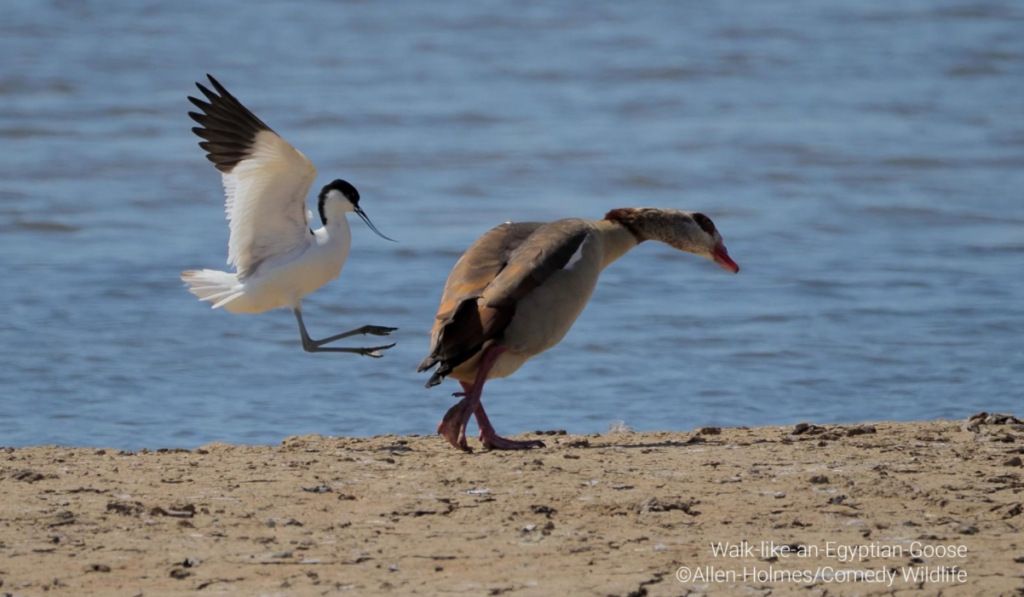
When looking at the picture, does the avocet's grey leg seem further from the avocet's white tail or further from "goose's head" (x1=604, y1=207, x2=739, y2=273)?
"goose's head" (x1=604, y1=207, x2=739, y2=273)

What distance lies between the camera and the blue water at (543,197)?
9.26 m

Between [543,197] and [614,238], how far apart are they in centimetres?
776

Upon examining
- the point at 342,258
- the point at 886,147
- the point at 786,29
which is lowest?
the point at 342,258

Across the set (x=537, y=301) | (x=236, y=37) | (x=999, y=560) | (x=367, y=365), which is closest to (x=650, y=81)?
(x=236, y=37)

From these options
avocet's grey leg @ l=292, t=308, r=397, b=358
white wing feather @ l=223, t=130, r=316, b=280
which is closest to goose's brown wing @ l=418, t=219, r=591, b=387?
white wing feather @ l=223, t=130, r=316, b=280

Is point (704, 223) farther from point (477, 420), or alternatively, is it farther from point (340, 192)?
point (340, 192)

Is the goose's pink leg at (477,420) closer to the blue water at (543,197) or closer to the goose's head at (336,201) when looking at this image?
the blue water at (543,197)

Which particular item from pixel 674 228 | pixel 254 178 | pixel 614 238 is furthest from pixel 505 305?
pixel 254 178

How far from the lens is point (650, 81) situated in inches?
845

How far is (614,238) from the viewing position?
24.8ft

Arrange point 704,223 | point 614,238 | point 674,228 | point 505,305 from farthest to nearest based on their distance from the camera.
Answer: point 704,223 < point 674,228 < point 614,238 < point 505,305

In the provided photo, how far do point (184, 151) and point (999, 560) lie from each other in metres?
13.7

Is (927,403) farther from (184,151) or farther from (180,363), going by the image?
(184,151)

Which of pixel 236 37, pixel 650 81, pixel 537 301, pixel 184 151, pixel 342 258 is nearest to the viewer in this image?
pixel 537 301
